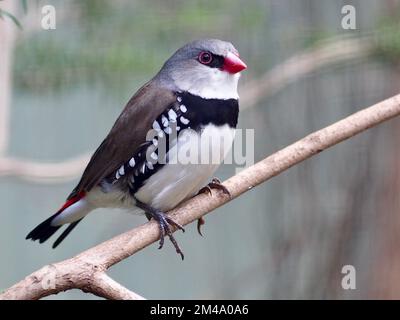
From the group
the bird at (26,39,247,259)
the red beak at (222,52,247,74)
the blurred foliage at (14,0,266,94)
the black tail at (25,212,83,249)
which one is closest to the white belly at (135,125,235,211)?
the bird at (26,39,247,259)

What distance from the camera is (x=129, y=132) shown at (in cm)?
231

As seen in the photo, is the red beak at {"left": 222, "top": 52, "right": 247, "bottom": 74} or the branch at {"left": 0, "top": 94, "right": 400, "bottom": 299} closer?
the branch at {"left": 0, "top": 94, "right": 400, "bottom": 299}

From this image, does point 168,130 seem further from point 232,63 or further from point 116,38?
point 116,38

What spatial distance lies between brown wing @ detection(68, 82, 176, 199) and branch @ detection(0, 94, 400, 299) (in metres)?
0.20

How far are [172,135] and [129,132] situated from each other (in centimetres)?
13

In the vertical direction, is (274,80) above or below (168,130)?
above

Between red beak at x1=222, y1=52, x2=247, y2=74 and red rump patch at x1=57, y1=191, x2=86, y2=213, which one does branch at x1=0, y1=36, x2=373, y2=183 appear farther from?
red beak at x1=222, y1=52, x2=247, y2=74

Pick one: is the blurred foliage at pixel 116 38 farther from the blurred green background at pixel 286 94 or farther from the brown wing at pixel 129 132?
the brown wing at pixel 129 132

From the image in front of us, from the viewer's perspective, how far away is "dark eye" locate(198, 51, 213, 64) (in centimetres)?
226

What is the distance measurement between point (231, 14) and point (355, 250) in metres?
0.95

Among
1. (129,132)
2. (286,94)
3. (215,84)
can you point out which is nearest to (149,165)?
(129,132)

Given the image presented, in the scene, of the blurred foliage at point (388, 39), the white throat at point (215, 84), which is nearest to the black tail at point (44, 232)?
the white throat at point (215, 84)

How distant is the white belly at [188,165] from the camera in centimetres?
222
